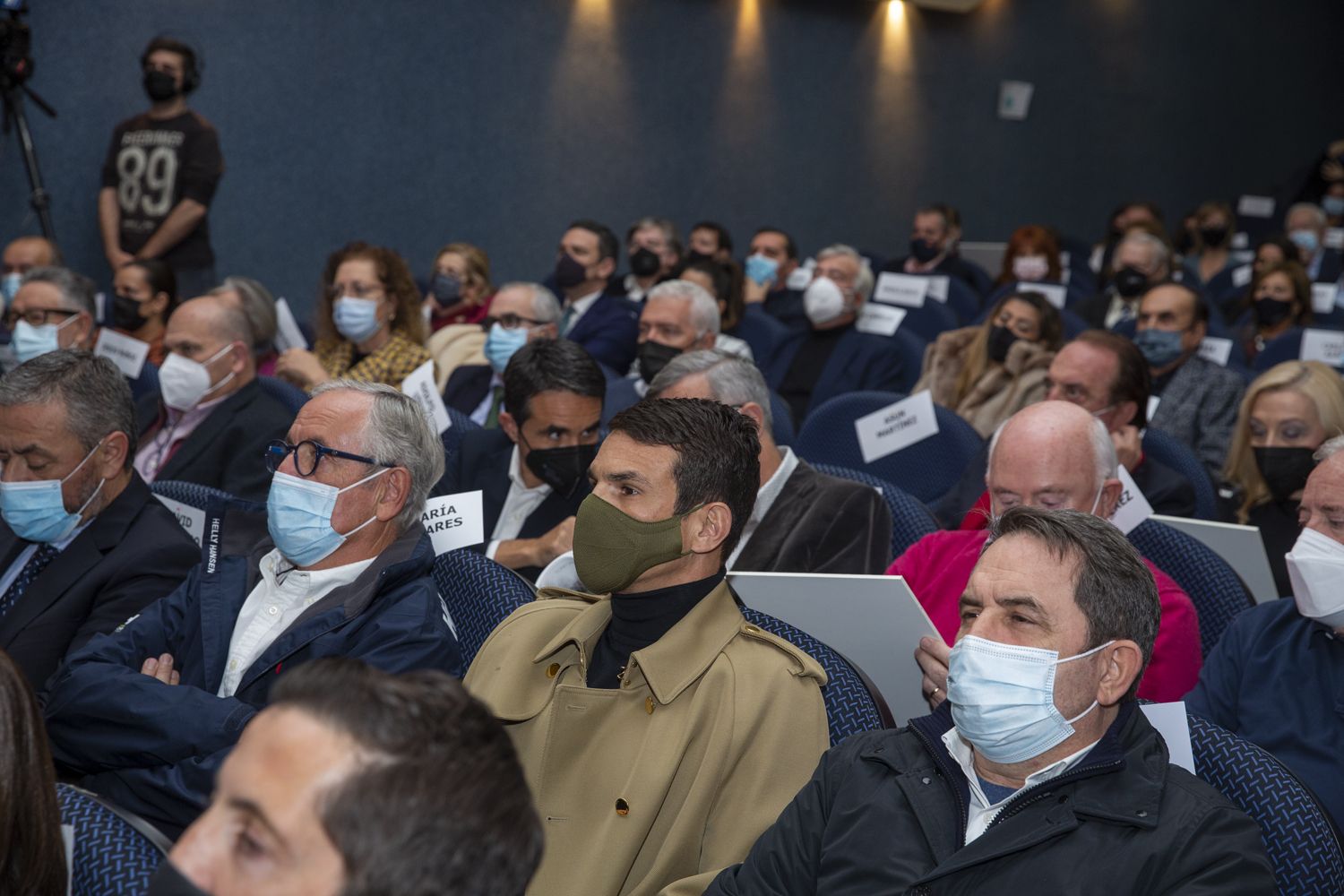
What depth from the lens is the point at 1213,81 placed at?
12656mm

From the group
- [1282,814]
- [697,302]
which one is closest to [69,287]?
[697,302]

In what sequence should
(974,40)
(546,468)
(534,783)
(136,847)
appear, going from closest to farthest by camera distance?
1. (136,847)
2. (534,783)
3. (546,468)
4. (974,40)

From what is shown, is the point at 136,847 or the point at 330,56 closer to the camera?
the point at 136,847

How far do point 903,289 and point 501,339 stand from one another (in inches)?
106

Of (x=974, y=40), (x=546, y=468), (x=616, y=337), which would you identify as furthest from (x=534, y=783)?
(x=974, y=40)

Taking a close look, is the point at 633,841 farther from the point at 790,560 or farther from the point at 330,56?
the point at 330,56

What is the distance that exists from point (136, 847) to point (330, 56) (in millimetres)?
7464

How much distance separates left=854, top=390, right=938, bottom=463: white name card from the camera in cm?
382

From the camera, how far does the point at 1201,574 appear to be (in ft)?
8.89

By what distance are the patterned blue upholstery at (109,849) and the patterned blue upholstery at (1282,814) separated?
1.35 m

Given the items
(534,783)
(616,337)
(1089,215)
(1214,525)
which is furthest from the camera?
(1089,215)

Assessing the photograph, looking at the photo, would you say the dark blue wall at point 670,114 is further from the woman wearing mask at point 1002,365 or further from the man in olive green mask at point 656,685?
the man in olive green mask at point 656,685

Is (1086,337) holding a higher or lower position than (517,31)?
lower

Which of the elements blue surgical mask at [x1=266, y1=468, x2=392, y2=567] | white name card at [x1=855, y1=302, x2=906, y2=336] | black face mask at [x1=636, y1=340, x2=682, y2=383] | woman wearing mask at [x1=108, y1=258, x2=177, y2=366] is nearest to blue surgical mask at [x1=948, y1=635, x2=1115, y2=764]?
blue surgical mask at [x1=266, y1=468, x2=392, y2=567]
